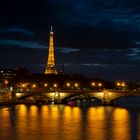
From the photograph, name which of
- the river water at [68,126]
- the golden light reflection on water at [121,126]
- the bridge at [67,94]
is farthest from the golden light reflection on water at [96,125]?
the bridge at [67,94]

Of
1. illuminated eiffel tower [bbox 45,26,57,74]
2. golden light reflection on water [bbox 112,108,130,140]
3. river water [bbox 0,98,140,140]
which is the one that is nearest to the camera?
river water [bbox 0,98,140,140]

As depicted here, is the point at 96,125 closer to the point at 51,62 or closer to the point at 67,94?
the point at 67,94

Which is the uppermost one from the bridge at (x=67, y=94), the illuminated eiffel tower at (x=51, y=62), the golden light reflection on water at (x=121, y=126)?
the illuminated eiffel tower at (x=51, y=62)

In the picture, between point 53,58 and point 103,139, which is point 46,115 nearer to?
point 103,139

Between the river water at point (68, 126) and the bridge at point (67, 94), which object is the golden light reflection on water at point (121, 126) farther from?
the bridge at point (67, 94)

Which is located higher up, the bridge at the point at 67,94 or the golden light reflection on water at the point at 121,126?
the bridge at the point at 67,94

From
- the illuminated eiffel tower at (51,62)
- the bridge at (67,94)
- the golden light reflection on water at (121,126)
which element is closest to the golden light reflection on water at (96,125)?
the golden light reflection on water at (121,126)

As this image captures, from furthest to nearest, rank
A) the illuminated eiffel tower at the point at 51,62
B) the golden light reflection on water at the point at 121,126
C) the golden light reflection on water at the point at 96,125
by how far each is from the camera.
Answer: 1. the illuminated eiffel tower at the point at 51,62
2. the golden light reflection on water at the point at 96,125
3. the golden light reflection on water at the point at 121,126

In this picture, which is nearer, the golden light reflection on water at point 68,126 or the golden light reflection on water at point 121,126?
the golden light reflection on water at point 68,126

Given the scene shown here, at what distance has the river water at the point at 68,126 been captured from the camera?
36.9 meters

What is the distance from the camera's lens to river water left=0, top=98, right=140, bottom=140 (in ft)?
121

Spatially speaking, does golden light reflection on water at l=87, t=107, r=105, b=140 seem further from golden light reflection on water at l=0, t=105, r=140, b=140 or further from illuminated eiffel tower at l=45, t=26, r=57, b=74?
illuminated eiffel tower at l=45, t=26, r=57, b=74

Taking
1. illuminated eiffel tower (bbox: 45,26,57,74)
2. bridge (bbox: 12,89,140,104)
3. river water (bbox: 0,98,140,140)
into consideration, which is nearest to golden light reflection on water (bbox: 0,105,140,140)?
river water (bbox: 0,98,140,140)

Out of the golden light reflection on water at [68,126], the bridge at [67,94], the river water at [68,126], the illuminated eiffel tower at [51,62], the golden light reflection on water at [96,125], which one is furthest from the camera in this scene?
the illuminated eiffel tower at [51,62]
